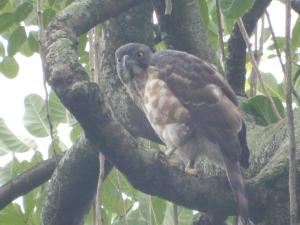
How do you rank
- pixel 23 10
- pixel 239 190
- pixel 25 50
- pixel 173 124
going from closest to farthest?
pixel 239 190 < pixel 23 10 < pixel 173 124 < pixel 25 50

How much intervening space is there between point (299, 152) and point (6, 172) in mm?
1688

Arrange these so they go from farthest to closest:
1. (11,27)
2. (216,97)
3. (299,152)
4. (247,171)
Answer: (11,27), (216,97), (247,171), (299,152)

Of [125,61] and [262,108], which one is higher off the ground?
[125,61]

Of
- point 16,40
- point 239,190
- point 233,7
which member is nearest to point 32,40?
point 16,40

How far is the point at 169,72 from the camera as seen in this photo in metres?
4.32

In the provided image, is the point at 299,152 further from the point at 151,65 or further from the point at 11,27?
the point at 11,27

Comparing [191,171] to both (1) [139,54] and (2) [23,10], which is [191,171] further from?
(2) [23,10]

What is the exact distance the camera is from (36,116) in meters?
4.23

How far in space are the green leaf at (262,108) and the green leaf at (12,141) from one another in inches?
46.5

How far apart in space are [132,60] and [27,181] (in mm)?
979

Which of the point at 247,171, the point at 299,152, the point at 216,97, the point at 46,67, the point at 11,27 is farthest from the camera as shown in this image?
the point at 11,27

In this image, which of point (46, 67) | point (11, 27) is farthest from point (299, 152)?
point (11, 27)

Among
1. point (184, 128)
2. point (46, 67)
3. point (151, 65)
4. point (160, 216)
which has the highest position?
point (46, 67)

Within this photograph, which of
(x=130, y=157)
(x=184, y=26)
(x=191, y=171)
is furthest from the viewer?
(x=184, y=26)
